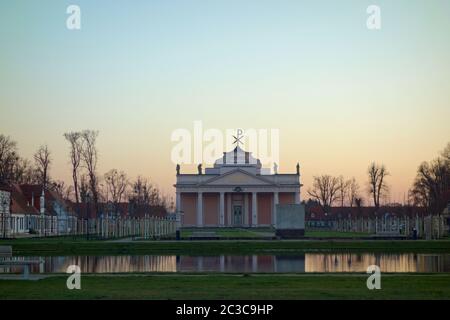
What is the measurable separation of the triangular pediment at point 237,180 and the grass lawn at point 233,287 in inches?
3387

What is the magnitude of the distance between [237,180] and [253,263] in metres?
79.2

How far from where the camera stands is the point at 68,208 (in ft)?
282

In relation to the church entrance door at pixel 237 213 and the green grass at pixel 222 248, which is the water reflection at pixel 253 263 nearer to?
the green grass at pixel 222 248

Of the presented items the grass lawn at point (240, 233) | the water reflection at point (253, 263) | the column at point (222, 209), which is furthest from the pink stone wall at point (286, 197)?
the water reflection at point (253, 263)

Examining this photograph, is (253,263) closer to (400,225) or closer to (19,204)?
(400,225)

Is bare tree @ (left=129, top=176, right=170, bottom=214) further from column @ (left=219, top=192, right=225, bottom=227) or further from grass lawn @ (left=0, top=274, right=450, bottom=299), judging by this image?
grass lawn @ (left=0, top=274, right=450, bottom=299)

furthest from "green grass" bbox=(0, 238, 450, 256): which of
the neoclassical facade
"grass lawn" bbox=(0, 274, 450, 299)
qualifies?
the neoclassical facade

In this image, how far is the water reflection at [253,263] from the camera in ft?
76.0

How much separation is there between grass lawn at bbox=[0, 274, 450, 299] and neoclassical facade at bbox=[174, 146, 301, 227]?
84.7 metres

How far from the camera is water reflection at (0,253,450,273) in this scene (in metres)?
23.2

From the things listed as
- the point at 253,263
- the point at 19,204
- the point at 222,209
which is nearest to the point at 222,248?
the point at 253,263

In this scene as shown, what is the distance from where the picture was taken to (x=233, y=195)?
355 ft

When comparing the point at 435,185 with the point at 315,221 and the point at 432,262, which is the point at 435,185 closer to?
the point at 315,221
